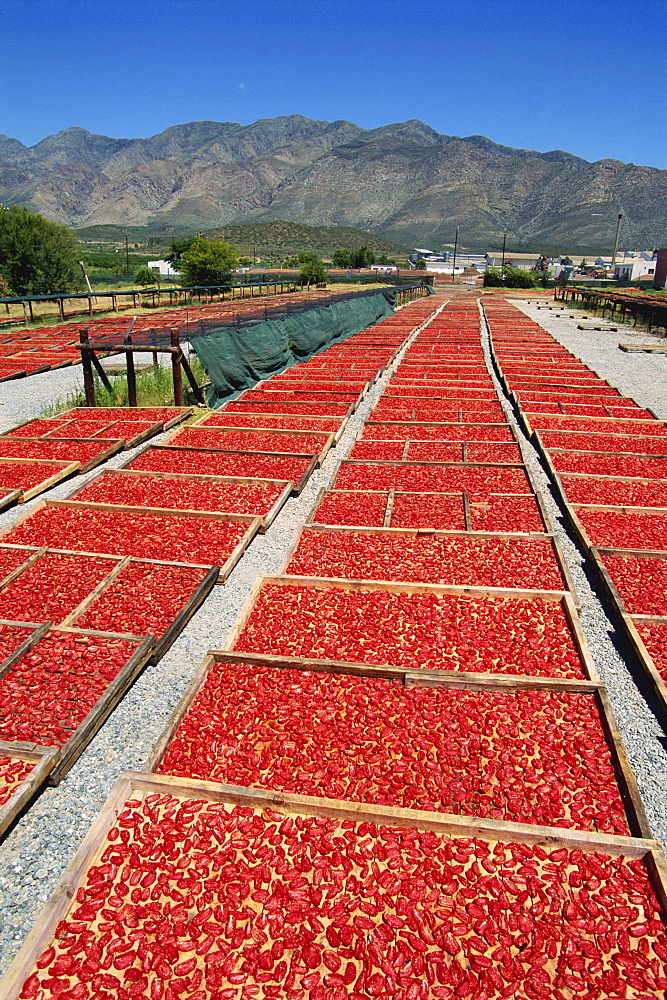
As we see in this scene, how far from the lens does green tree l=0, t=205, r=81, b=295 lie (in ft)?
133

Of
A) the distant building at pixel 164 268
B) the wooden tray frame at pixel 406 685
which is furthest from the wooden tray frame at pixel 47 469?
the distant building at pixel 164 268

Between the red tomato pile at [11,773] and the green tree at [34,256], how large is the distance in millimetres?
44207

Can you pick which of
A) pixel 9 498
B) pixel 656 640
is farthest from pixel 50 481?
pixel 656 640

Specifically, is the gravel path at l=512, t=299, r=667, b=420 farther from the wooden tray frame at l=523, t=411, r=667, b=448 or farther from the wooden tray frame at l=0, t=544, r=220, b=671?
the wooden tray frame at l=0, t=544, r=220, b=671

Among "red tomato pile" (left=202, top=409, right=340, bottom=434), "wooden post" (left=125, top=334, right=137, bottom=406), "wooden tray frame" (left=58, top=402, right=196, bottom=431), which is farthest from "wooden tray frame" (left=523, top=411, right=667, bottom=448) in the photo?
"wooden post" (left=125, top=334, right=137, bottom=406)

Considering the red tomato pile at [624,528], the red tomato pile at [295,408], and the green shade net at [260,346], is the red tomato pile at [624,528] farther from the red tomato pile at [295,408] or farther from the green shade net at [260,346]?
the green shade net at [260,346]

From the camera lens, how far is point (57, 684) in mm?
4523

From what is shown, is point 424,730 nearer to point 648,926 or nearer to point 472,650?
point 472,650

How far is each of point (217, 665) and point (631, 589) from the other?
4.10 meters

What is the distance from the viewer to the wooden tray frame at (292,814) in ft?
9.33

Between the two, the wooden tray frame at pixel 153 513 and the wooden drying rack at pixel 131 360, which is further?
the wooden drying rack at pixel 131 360

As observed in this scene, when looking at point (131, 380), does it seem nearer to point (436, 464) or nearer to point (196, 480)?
point (196, 480)

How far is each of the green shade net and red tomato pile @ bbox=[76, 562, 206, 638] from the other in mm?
8402

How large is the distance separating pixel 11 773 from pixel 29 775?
176mm
